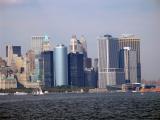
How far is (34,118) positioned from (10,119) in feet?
7.21

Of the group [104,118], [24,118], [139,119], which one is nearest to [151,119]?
[139,119]

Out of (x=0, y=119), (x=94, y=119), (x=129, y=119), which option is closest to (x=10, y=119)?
(x=0, y=119)

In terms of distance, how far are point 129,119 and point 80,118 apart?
5413mm

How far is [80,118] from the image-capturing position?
51594 millimetres

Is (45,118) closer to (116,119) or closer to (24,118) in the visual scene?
(24,118)

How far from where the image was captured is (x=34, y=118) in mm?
52656

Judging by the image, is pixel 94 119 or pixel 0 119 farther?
pixel 0 119

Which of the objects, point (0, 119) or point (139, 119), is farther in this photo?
point (0, 119)

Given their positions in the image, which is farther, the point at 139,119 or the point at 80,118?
the point at 80,118

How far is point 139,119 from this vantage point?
4788 cm

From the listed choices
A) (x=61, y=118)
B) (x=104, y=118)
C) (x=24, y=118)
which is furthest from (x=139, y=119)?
(x=24, y=118)

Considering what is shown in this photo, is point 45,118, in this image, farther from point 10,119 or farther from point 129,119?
point 129,119

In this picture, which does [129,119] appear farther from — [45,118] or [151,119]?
[45,118]

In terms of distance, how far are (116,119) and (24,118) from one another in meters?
9.31
